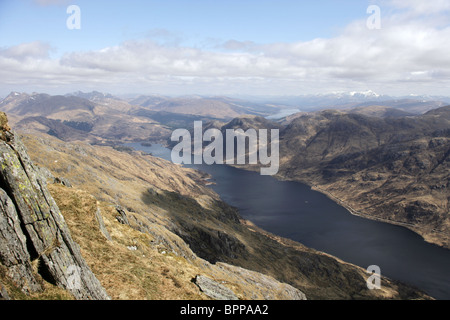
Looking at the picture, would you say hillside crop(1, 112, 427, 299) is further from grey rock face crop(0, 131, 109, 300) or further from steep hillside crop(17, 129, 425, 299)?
grey rock face crop(0, 131, 109, 300)

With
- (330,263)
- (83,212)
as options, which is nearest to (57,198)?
(83,212)

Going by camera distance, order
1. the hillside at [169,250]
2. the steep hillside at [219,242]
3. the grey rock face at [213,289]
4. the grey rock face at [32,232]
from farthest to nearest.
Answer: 1. the steep hillside at [219,242]
2. the grey rock face at [213,289]
3. the hillside at [169,250]
4. the grey rock face at [32,232]

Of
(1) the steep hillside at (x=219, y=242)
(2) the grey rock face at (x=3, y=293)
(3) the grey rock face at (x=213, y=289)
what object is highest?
(2) the grey rock face at (x=3, y=293)

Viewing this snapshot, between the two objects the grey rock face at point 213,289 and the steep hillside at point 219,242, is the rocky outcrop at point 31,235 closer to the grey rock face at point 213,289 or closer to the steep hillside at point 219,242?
the grey rock face at point 213,289

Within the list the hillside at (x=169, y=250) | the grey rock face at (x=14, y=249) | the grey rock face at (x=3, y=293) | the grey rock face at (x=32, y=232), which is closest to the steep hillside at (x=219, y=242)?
the hillside at (x=169, y=250)

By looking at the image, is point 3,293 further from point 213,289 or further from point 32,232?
point 213,289

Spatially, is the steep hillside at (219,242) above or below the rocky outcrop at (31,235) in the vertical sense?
below

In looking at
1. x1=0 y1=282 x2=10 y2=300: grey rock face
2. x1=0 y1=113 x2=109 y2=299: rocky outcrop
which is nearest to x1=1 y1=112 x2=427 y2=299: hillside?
x1=0 y1=113 x2=109 y2=299: rocky outcrop
